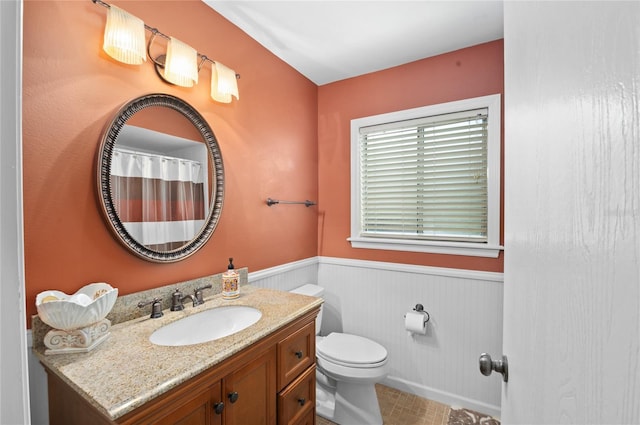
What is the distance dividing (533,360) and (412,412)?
193cm

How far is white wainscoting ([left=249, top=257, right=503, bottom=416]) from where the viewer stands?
1.95 meters

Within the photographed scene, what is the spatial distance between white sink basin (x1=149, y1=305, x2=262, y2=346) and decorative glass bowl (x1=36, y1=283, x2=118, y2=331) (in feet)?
0.91

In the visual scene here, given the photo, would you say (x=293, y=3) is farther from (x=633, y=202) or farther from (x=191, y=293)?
(x=633, y=202)

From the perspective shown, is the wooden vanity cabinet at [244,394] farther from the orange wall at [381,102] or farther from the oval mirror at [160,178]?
the orange wall at [381,102]

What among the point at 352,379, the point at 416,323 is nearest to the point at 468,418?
the point at 416,323

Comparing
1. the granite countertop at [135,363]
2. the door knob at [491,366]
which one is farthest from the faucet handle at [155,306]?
the door knob at [491,366]

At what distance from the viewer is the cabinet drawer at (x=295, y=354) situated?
125 cm

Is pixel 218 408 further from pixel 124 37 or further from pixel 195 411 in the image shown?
pixel 124 37

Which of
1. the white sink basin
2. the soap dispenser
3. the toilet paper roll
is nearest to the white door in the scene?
the white sink basin

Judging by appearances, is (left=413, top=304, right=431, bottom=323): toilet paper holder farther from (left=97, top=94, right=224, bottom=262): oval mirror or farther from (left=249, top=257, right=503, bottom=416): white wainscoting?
(left=97, top=94, right=224, bottom=262): oval mirror

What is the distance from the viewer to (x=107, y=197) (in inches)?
46.3

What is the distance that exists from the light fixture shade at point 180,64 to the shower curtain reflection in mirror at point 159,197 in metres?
0.40

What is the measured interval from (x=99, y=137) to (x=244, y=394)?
1196mm

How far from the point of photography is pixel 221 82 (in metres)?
1.61
